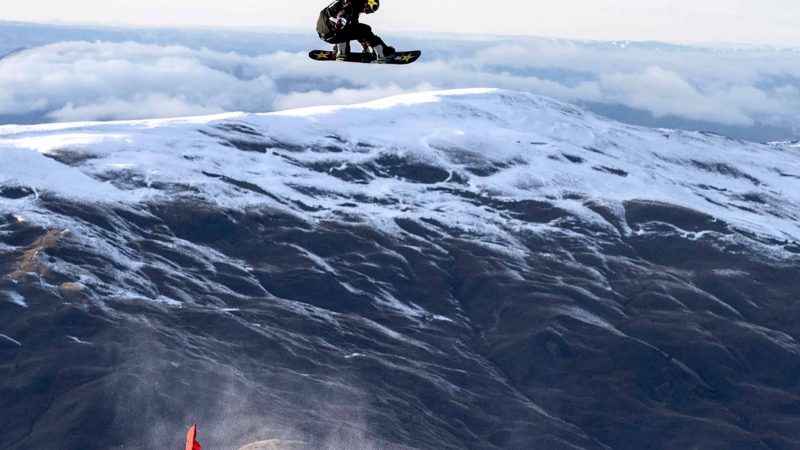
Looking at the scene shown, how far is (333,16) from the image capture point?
87688 millimetres

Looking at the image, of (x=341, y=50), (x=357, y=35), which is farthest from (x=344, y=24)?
(x=341, y=50)

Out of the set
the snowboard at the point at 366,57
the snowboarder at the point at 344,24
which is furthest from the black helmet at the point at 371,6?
the snowboard at the point at 366,57

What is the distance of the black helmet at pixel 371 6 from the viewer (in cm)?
8512

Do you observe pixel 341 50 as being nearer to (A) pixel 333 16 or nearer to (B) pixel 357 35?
(B) pixel 357 35

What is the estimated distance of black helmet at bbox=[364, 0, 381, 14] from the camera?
279 feet

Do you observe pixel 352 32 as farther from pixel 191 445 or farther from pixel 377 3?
pixel 191 445

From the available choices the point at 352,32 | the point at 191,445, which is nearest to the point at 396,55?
the point at 352,32

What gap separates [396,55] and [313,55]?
18.9 ft

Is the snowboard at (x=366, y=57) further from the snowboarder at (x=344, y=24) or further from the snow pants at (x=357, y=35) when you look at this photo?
the snow pants at (x=357, y=35)

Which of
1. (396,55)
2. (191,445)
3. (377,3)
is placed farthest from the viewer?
(396,55)

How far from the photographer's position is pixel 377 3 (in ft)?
279

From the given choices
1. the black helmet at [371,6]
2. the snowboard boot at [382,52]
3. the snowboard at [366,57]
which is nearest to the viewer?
the black helmet at [371,6]

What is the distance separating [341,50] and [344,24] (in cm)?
302

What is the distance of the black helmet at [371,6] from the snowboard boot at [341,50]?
4.77 m
